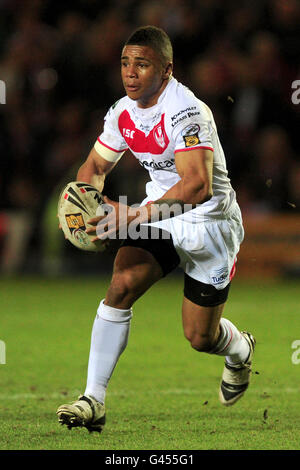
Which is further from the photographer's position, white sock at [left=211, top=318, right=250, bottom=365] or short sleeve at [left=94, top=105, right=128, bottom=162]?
white sock at [left=211, top=318, right=250, bottom=365]

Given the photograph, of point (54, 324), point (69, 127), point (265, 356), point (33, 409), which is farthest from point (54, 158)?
point (33, 409)

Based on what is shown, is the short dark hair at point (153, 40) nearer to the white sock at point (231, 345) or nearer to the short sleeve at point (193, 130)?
the short sleeve at point (193, 130)

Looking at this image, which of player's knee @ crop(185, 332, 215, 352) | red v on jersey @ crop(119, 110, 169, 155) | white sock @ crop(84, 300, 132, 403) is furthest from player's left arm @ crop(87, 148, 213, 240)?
player's knee @ crop(185, 332, 215, 352)

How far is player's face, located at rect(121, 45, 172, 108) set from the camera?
15.8 ft

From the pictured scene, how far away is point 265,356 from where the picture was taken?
7230mm

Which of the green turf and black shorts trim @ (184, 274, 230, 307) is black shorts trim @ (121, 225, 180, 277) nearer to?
black shorts trim @ (184, 274, 230, 307)

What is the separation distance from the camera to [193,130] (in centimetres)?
470

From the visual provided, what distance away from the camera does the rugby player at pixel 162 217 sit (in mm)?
4676

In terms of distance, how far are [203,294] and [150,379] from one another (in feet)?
4.65

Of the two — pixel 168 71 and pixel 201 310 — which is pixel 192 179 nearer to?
pixel 168 71

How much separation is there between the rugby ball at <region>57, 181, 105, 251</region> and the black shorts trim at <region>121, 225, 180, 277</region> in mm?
315

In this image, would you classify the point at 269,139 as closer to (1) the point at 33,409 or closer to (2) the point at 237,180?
(2) the point at 237,180

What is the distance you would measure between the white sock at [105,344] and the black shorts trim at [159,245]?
1.11ft

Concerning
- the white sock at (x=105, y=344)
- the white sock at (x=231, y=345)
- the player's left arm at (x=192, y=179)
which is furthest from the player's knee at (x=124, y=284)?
the white sock at (x=231, y=345)
